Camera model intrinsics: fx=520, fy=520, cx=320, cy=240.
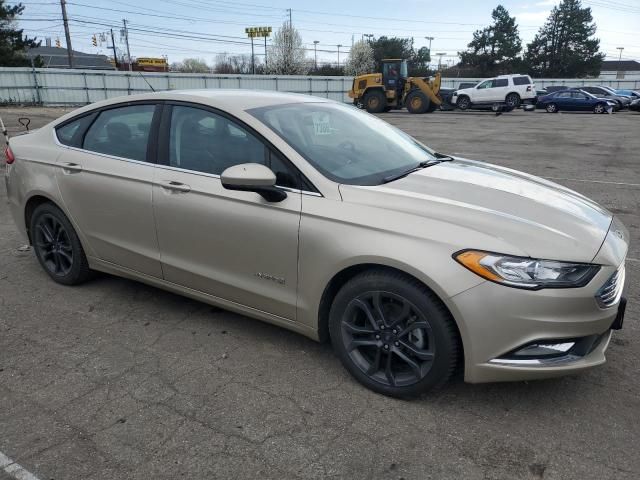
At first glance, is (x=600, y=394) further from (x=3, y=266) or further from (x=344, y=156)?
(x=3, y=266)

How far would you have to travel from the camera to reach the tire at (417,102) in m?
27.9

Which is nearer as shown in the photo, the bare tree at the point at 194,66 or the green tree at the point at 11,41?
the green tree at the point at 11,41

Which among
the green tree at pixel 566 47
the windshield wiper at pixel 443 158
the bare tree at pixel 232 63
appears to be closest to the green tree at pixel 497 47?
the green tree at pixel 566 47

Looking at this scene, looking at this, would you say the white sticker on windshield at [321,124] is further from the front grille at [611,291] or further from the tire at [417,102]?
the tire at [417,102]

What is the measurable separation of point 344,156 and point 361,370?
1.29 metres

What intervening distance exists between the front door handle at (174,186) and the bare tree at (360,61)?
77.2m

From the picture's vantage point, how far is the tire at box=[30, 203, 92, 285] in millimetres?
4121

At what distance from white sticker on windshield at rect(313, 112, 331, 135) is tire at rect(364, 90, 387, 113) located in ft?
83.9

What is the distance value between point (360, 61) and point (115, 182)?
266ft

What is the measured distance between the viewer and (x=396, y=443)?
2463 mm

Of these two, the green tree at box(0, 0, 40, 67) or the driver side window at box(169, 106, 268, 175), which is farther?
the green tree at box(0, 0, 40, 67)

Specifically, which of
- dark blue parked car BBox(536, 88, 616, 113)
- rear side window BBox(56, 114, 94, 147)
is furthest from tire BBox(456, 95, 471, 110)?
rear side window BBox(56, 114, 94, 147)

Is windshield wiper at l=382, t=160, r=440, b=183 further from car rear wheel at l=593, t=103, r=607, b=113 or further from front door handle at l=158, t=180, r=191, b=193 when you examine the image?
car rear wheel at l=593, t=103, r=607, b=113

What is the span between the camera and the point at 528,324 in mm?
2379
